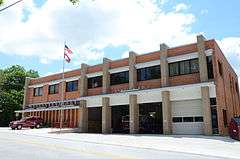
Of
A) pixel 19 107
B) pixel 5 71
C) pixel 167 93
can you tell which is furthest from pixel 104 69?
pixel 5 71

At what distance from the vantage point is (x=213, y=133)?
78.4 feet

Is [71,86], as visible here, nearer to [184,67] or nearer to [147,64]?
[147,64]

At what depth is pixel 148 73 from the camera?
1195 inches

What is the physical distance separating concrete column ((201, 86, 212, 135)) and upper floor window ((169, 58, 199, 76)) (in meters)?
3.00

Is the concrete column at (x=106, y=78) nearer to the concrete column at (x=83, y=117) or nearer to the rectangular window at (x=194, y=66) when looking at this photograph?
the concrete column at (x=83, y=117)

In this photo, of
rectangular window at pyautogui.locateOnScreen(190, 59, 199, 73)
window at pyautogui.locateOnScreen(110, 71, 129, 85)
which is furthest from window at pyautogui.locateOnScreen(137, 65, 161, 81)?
rectangular window at pyautogui.locateOnScreen(190, 59, 199, 73)

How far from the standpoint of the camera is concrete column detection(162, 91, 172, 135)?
26.2 metres

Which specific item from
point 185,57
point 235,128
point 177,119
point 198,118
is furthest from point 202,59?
point 235,128

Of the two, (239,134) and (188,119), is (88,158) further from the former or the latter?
(188,119)

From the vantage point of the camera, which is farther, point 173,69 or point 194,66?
point 173,69

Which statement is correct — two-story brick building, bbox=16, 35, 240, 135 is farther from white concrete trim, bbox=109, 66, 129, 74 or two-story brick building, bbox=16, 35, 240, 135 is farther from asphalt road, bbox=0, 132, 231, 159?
asphalt road, bbox=0, 132, 231, 159

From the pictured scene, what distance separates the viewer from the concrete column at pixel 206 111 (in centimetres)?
2361

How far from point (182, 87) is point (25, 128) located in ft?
82.6

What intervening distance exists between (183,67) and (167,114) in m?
5.19
